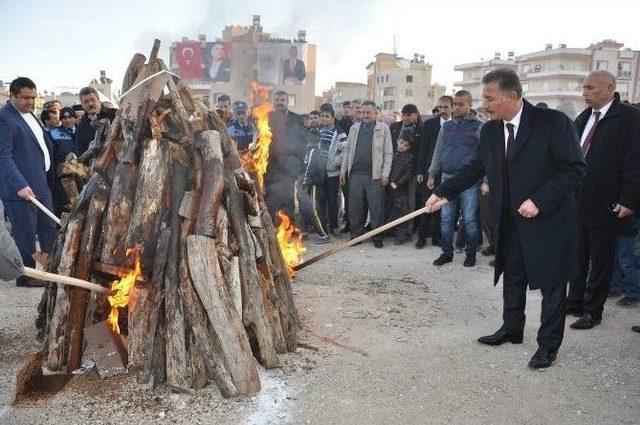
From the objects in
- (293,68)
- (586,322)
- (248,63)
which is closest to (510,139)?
(586,322)

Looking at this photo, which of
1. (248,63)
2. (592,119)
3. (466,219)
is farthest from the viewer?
(248,63)

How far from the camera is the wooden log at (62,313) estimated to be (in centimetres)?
398

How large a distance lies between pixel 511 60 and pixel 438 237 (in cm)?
7023

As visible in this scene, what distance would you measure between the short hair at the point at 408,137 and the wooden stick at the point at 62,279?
6.39m

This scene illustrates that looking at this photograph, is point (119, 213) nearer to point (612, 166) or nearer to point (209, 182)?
point (209, 182)

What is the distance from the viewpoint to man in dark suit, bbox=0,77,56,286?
19.7 ft

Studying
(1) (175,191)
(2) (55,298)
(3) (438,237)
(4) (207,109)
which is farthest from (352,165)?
(2) (55,298)

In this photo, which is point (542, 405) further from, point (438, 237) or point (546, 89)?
point (546, 89)

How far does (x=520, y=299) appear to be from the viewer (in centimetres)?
455

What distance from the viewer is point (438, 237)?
358 inches

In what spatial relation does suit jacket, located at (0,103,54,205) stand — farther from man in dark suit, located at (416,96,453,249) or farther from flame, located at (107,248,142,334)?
man in dark suit, located at (416,96,453,249)

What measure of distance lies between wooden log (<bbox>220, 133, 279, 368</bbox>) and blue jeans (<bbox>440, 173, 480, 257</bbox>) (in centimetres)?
427

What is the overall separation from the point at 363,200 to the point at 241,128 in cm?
339

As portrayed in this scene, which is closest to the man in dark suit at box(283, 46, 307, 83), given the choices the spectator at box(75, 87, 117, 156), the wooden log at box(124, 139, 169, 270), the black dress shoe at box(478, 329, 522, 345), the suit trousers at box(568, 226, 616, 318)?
the spectator at box(75, 87, 117, 156)
